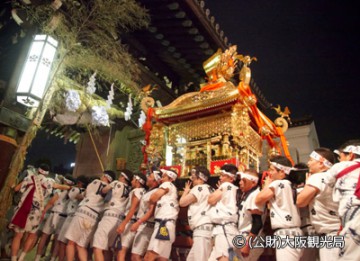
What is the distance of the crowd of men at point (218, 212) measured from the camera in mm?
2893

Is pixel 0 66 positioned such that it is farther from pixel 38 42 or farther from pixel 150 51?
pixel 150 51

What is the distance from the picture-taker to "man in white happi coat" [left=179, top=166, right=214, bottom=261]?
3932mm

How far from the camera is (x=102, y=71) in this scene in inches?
318

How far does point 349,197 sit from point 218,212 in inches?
70.8

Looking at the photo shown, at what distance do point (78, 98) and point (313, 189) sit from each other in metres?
6.79

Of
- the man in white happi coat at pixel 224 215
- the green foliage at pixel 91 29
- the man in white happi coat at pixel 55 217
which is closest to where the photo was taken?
the man in white happi coat at pixel 224 215

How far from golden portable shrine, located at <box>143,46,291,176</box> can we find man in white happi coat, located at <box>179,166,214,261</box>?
237 cm

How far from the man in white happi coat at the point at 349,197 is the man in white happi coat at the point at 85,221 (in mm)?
4161

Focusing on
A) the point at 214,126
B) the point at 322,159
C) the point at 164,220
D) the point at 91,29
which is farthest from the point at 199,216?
the point at 91,29

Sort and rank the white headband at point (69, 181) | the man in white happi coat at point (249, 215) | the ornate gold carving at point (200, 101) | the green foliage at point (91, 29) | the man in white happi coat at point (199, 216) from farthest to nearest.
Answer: the ornate gold carving at point (200, 101), the white headband at point (69, 181), the green foliage at point (91, 29), the man in white happi coat at point (199, 216), the man in white happi coat at point (249, 215)

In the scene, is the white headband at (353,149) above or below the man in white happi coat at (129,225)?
above

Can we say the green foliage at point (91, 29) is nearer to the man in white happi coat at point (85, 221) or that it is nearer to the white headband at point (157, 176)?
the man in white happi coat at point (85, 221)

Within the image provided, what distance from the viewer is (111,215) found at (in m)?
5.00

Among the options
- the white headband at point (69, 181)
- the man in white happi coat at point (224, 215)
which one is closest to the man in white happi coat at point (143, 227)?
the man in white happi coat at point (224, 215)
